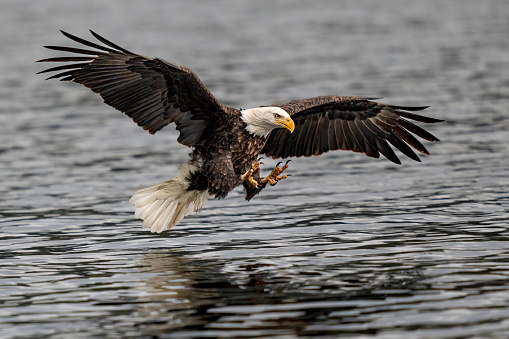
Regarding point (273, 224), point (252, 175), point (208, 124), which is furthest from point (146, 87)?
point (273, 224)

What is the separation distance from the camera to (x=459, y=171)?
11.5 m

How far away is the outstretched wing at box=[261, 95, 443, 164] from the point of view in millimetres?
8969

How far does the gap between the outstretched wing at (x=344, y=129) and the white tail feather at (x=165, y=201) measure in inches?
44.5

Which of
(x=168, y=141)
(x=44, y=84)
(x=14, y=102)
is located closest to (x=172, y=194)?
(x=168, y=141)

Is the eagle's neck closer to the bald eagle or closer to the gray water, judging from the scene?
the bald eagle

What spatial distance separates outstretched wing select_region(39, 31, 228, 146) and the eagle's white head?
279 mm

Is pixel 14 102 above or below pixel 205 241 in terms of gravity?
above

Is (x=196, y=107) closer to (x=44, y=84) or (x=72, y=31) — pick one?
(x=44, y=84)

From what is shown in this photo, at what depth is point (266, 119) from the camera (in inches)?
331

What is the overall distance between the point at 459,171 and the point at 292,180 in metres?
2.02

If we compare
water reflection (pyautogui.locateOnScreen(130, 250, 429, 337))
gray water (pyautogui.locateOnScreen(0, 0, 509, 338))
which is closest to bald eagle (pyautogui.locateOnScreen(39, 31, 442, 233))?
gray water (pyautogui.locateOnScreen(0, 0, 509, 338))

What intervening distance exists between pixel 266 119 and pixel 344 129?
1179mm

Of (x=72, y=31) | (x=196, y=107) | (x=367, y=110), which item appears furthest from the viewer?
(x=72, y=31)

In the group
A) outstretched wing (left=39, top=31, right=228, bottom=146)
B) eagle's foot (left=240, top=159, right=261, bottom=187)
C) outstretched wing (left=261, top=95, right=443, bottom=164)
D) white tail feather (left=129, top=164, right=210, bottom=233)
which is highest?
outstretched wing (left=39, top=31, right=228, bottom=146)
